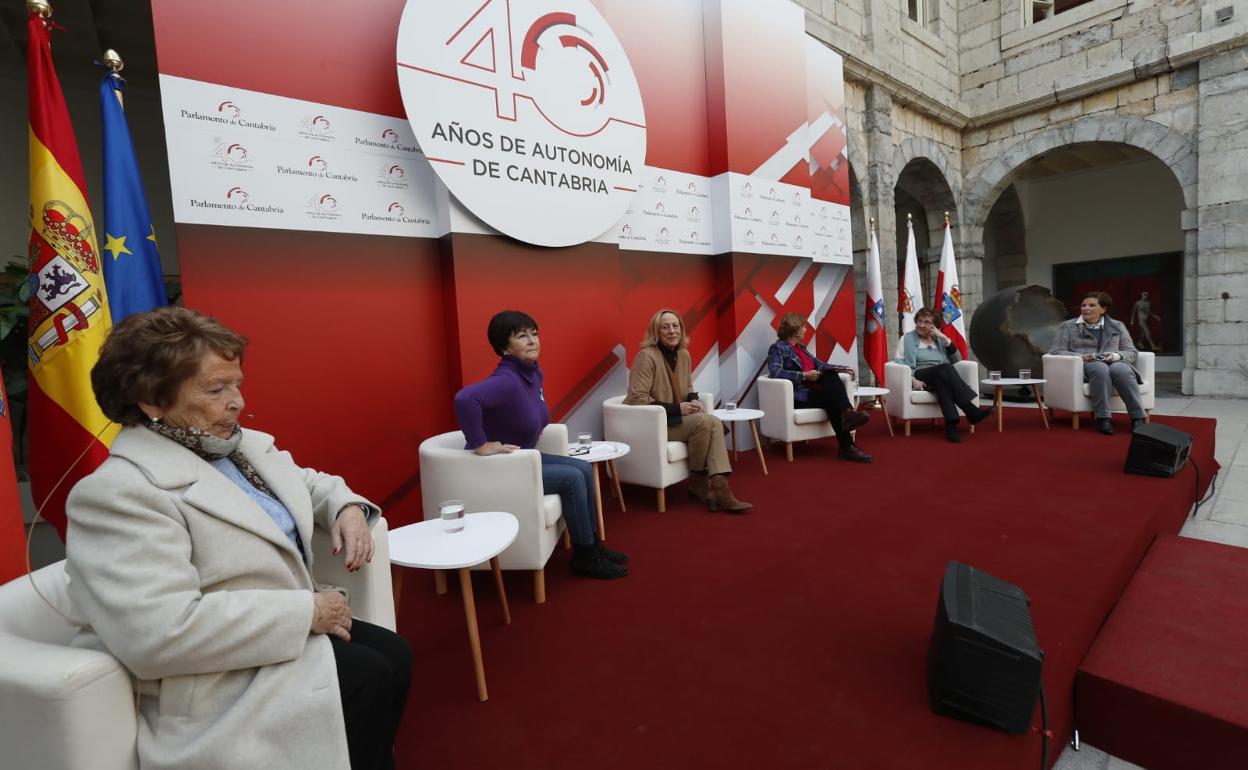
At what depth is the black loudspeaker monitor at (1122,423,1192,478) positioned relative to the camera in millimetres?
3340

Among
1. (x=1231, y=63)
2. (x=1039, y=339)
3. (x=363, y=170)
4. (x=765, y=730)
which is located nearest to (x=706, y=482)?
(x=765, y=730)

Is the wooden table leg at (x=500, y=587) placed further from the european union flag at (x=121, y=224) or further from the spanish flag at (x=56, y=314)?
the european union flag at (x=121, y=224)

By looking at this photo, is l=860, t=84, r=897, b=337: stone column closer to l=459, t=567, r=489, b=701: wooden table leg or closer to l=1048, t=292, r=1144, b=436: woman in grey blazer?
l=1048, t=292, r=1144, b=436: woman in grey blazer

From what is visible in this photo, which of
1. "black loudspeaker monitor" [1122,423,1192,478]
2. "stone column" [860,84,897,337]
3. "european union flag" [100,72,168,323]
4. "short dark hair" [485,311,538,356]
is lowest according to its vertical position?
"black loudspeaker monitor" [1122,423,1192,478]

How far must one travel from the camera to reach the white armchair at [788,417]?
174 inches

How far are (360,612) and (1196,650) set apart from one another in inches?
93.6

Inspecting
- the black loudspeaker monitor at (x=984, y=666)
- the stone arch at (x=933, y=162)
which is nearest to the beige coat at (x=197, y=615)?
the black loudspeaker monitor at (x=984, y=666)

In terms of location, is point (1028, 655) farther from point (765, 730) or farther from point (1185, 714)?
point (765, 730)

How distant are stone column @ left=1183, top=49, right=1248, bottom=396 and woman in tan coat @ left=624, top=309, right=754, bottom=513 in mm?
7692

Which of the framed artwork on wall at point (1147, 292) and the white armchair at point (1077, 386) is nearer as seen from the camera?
the white armchair at point (1077, 386)

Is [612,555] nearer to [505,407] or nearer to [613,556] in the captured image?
[613,556]

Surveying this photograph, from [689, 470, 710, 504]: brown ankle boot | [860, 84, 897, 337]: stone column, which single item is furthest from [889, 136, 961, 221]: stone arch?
[689, 470, 710, 504]: brown ankle boot

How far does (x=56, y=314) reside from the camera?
2109 mm

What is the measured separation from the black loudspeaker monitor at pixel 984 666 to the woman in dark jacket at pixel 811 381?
2.85 meters
